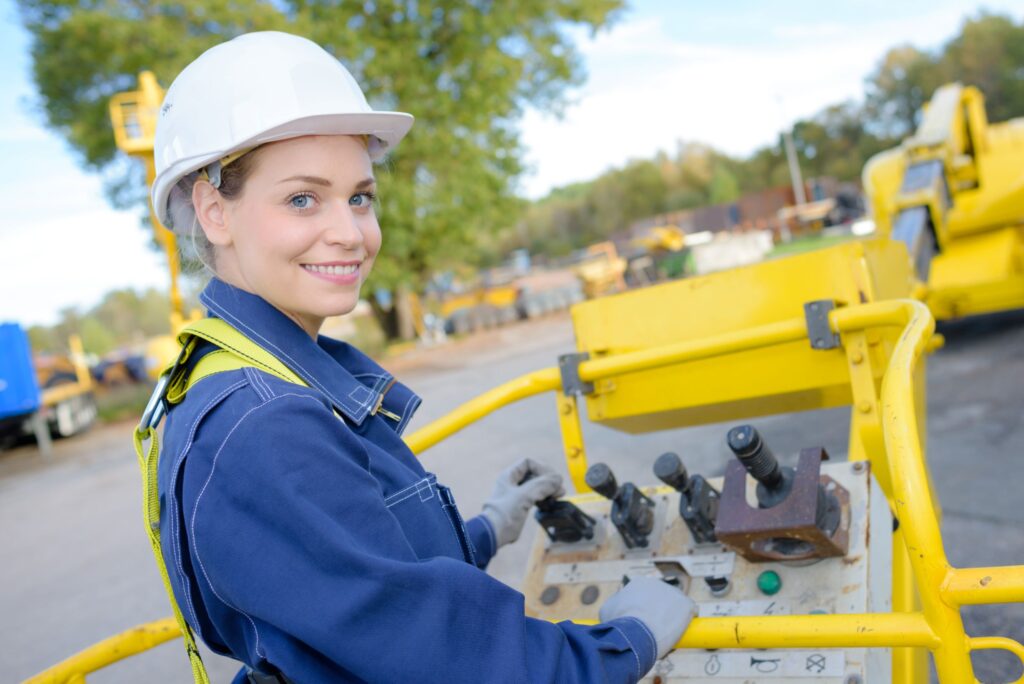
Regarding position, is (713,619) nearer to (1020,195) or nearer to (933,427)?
(933,427)

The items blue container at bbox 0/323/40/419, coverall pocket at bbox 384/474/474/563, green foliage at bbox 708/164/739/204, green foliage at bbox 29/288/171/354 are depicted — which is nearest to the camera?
coverall pocket at bbox 384/474/474/563

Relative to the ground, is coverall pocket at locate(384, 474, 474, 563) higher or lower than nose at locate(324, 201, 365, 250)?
lower

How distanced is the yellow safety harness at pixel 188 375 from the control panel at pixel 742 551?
0.96 metres

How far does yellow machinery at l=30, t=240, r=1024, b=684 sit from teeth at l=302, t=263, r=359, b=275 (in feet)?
2.67

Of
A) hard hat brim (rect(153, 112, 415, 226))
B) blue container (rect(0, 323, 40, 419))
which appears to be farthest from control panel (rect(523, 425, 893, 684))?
blue container (rect(0, 323, 40, 419))

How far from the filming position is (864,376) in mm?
2035

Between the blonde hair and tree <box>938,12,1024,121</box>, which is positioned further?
tree <box>938,12,1024,121</box>

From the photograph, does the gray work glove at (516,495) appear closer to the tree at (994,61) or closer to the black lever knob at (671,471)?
the black lever knob at (671,471)

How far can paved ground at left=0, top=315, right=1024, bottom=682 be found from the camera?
3.66 metres

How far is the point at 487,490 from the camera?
5555 millimetres

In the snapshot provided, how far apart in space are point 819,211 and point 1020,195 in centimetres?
2486

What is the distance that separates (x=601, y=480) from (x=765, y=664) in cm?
52

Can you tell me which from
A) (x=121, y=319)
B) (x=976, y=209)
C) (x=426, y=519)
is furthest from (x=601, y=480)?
(x=121, y=319)

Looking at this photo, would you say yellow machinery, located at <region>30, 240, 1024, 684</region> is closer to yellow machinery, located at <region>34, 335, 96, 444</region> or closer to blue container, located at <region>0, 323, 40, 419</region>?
blue container, located at <region>0, 323, 40, 419</region>
